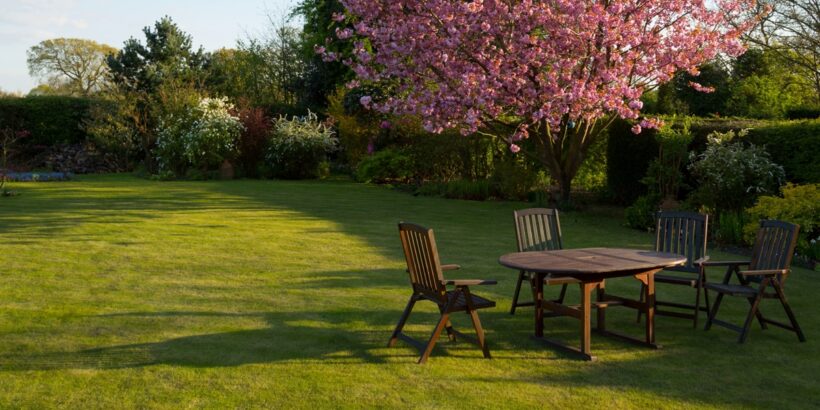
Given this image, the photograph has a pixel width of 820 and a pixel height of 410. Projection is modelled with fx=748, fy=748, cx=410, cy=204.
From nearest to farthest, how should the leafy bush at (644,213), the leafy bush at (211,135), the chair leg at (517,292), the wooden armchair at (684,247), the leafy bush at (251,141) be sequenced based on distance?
1. the wooden armchair at (684,247)
2. the chair leg at (517,292)
3. the leafy bush at (644,213)
4. the leafy bush at (211,135)
5. the leafy bush at (251,141)

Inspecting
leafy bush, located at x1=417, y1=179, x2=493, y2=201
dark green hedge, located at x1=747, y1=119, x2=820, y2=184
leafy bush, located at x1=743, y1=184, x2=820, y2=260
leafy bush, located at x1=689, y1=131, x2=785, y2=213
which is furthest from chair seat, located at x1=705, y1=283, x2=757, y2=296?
leafy bush, located at x1=417, y1=179, x2=493, y2=201

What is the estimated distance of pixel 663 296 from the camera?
335 inches

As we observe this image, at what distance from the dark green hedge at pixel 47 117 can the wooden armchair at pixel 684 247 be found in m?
27.5

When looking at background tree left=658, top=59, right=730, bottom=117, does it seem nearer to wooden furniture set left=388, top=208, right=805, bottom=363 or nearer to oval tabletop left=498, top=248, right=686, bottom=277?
wooden furniture set left=388, top=208, right=805, bottom=363

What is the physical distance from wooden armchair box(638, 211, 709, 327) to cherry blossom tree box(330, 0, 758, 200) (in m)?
6.58

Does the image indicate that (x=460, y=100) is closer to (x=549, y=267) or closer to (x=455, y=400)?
(x=549, y=267)

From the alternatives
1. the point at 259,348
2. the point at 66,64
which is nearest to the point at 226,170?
the point at 259,348

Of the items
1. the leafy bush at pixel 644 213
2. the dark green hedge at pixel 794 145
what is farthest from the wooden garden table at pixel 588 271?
the leafy bush at pixel 644 213

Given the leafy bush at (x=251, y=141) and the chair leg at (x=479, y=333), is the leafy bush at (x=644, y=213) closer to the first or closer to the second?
the chair leg at (x=479, y=333)

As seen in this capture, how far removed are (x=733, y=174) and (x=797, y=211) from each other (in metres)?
1.71

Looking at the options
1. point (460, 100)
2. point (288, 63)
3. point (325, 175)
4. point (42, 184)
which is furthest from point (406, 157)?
point (288, 63)

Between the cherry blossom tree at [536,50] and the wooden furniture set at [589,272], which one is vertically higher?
the cherry blossom tree at [536,50]

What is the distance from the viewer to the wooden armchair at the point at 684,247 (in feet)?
23.4

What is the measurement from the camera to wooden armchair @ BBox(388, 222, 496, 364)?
5754mm
